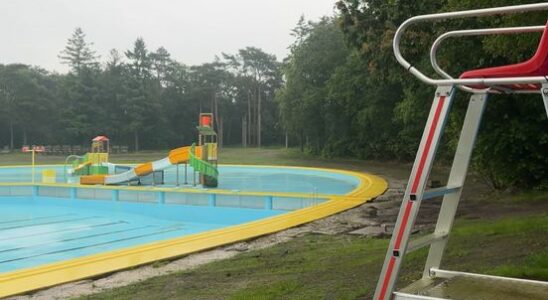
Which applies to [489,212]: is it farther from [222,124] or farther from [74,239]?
[222,124]

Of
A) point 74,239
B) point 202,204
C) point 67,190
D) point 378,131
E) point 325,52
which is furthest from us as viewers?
point 325,52

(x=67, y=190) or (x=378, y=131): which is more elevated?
(x=378, y=131)

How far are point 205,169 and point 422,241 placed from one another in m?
19.2

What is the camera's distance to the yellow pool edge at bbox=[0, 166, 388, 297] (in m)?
6.81

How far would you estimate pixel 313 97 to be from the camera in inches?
1489

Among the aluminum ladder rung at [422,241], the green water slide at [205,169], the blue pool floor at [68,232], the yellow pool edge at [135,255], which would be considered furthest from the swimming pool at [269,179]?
the aluminum ladder rung at [422,241]

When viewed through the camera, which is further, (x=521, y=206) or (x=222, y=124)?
(x=222, y=124)

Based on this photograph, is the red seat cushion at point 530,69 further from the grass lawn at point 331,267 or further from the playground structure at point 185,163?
the playground structure at point 185,163

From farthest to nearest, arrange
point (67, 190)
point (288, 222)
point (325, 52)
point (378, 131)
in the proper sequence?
point (325, 52) < point (378, 131) < point (67, 190) < point (288, 222)

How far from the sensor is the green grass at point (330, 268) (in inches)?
199

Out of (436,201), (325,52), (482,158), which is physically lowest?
(436,201)

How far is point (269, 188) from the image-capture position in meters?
22.0

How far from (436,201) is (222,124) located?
172 feet

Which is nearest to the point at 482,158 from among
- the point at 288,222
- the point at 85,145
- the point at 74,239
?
the point at 288,222
